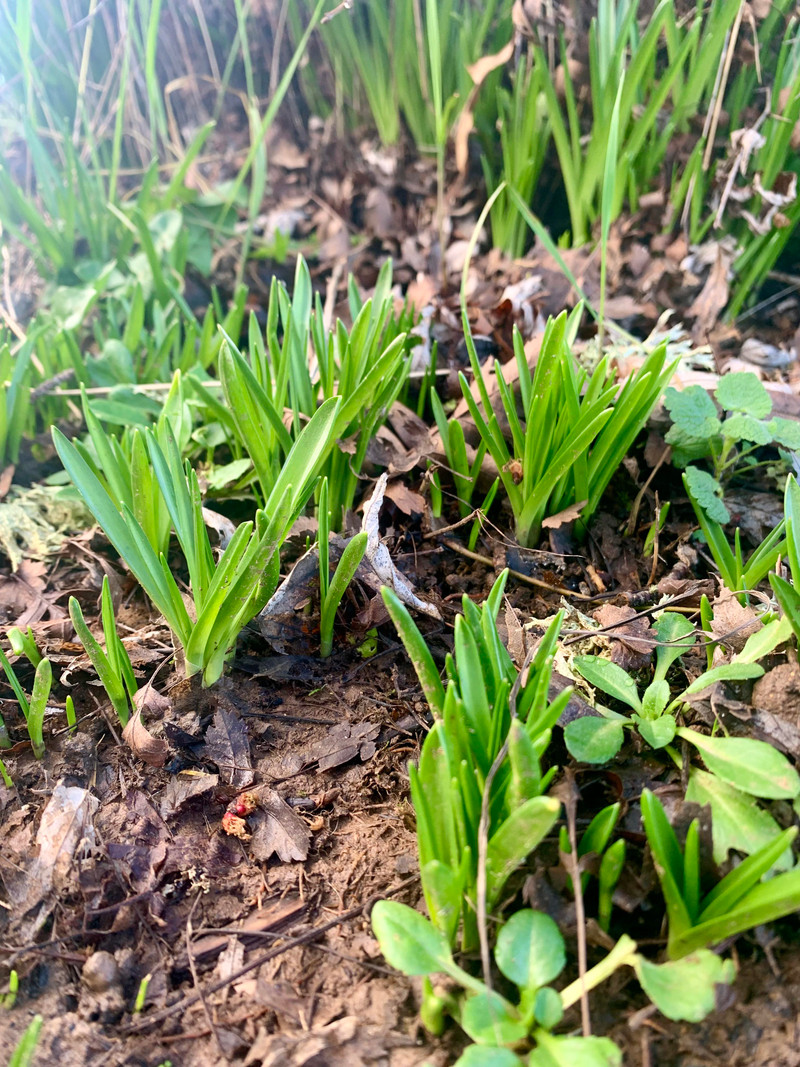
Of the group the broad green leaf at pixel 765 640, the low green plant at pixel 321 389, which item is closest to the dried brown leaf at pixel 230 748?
the low green plant at pixel 321 389

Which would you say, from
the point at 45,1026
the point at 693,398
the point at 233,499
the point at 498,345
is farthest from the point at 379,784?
the point at 498,345

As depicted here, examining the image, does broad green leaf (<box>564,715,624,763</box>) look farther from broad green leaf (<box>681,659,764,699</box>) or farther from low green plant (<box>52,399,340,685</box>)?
low green plant (<box>52,399,340,685</box>)

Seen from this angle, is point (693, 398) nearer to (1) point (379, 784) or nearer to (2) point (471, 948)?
(1) point (379, 784)

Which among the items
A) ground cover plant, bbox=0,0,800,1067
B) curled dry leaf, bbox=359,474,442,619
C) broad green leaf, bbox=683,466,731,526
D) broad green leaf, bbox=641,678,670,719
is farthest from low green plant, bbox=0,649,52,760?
broad green leaf, bbox=683,466,731,526

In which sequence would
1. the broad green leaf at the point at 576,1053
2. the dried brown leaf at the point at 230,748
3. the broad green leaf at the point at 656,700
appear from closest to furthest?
the broad green leaf at the point at 576,1053
the broad green leaf at the point at 656,700
the dried brown leaf at the point at 230,748

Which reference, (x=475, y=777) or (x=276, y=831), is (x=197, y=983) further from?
(x=475, y=777)

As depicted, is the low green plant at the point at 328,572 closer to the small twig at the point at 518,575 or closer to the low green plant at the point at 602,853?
the small twig at the point at 518,575
